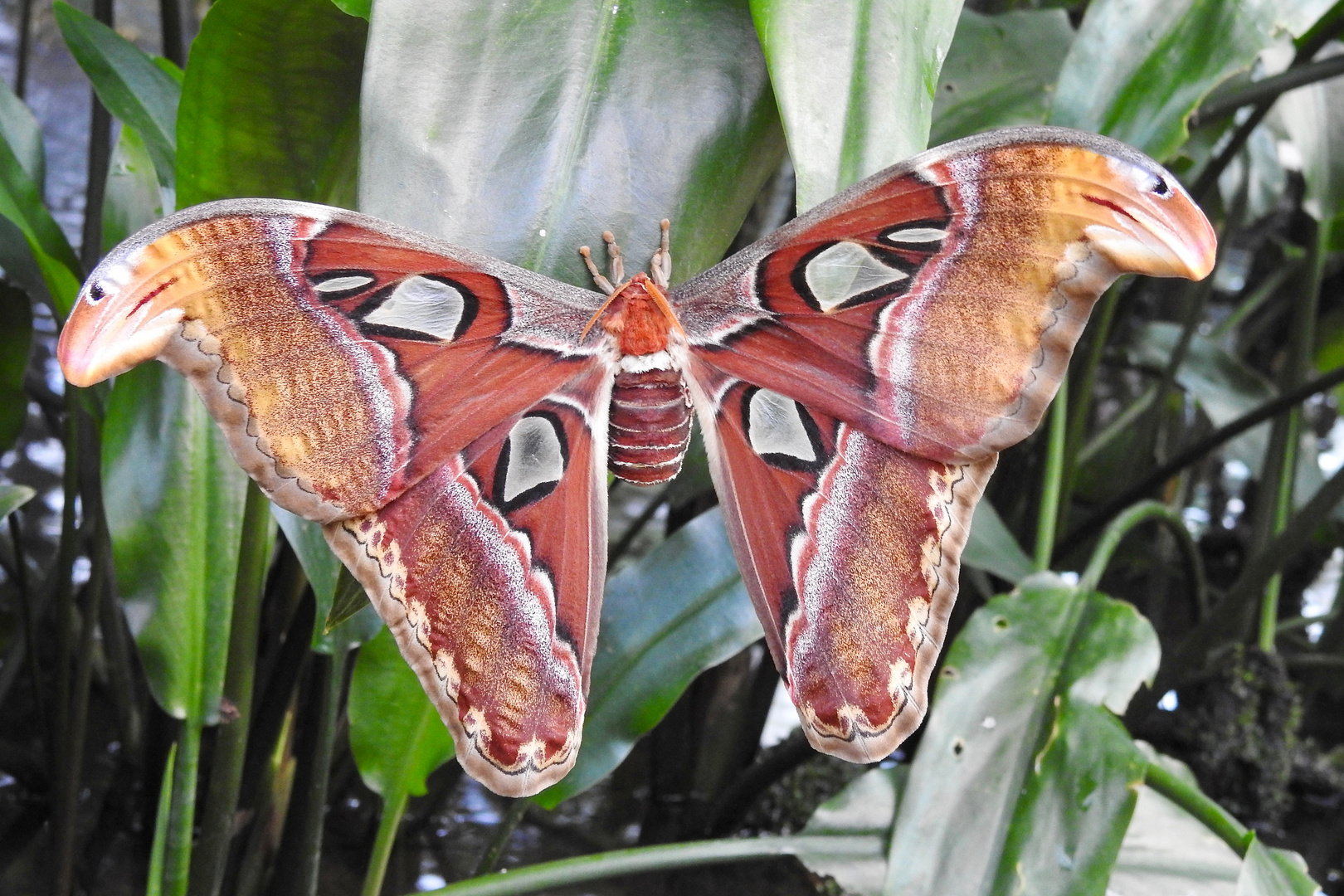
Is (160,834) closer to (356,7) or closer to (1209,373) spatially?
(356,7)

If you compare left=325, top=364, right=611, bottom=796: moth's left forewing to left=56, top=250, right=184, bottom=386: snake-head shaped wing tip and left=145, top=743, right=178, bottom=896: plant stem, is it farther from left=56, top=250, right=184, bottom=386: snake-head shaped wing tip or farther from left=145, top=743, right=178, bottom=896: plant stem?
left=145, top=743, right=178, bottom=896: plant stem

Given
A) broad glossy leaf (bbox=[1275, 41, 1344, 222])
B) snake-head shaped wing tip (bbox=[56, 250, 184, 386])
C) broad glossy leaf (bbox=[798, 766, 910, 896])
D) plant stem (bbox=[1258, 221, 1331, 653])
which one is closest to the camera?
snake-head shaped wing tip (bbox=[56, 250, 184, 386])

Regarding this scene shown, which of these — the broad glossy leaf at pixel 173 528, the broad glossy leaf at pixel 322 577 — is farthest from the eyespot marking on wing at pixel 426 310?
the broad glossy leaf at pixel 173 528

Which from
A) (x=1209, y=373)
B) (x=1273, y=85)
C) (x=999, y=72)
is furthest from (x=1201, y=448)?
(x=999, y=72)

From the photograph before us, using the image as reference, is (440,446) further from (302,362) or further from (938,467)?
(938,467)

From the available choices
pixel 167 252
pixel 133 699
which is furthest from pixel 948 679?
pixel 133 699

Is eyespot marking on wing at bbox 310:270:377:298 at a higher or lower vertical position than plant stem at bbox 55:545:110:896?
higher

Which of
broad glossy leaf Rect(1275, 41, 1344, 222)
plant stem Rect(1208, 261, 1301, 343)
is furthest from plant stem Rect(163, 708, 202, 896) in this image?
plant stem Rect(1208, 261, 1301, 343)
